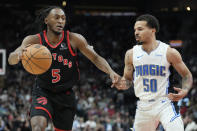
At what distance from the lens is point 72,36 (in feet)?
19.4

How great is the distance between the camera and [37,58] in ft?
17.6

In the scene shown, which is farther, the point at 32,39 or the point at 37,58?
the point at 32,39

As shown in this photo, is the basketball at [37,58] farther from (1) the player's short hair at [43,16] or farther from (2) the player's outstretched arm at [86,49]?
(1) the player's short hair at [43,16]

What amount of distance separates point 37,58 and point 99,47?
16.0 m

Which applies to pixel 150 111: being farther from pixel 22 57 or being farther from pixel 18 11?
pixel 18 11

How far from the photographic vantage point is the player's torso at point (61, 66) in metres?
5.68

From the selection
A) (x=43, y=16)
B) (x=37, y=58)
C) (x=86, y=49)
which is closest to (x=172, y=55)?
(x=86, y=49)

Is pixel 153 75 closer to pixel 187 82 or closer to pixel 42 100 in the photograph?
pixel 187 82

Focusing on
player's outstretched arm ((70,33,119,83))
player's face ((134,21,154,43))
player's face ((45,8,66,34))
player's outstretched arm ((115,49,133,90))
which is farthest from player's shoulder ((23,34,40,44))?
player's face ((134,21,154,43))

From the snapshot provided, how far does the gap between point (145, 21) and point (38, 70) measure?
1.73 metres

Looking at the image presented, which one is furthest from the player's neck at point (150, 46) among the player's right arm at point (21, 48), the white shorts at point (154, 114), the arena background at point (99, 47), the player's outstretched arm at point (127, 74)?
the arena background at point (99, 47)

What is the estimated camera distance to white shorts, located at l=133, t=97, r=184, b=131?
523 cm

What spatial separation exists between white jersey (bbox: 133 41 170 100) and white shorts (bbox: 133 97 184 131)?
10 centimetres

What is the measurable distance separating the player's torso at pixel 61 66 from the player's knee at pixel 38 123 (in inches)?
22.7
